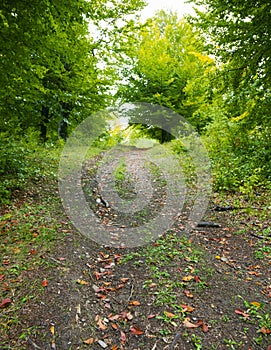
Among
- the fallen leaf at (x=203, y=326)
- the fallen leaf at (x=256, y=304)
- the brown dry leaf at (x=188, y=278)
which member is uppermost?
the fallen leaf at (x=256, y=304)

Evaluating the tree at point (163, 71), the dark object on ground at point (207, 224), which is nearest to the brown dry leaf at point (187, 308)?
the dark object on ground at point (207, 224)

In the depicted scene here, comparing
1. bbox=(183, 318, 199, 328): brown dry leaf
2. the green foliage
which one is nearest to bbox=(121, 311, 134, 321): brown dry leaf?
bbox=(183, 318, 199, 328): brown dry leaf

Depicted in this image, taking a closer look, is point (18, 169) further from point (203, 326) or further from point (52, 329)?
point (203, 326)

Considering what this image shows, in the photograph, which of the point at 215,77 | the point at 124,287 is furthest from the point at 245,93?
the point at 124,287

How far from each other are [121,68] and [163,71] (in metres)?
2.49

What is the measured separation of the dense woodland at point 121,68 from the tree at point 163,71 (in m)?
0.07

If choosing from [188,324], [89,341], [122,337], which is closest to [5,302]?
[89,341]

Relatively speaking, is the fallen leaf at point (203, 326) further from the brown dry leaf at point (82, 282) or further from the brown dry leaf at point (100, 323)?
the brown dry leaf at point (82, 282)

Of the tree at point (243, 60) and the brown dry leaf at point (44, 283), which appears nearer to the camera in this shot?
the brown dry leaf at point (44, 283)

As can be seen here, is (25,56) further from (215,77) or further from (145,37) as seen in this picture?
(145,37)

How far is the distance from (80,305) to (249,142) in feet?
21.5

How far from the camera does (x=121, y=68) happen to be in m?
14.4

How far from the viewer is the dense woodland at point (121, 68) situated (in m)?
3.90

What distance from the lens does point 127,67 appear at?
14688mm
